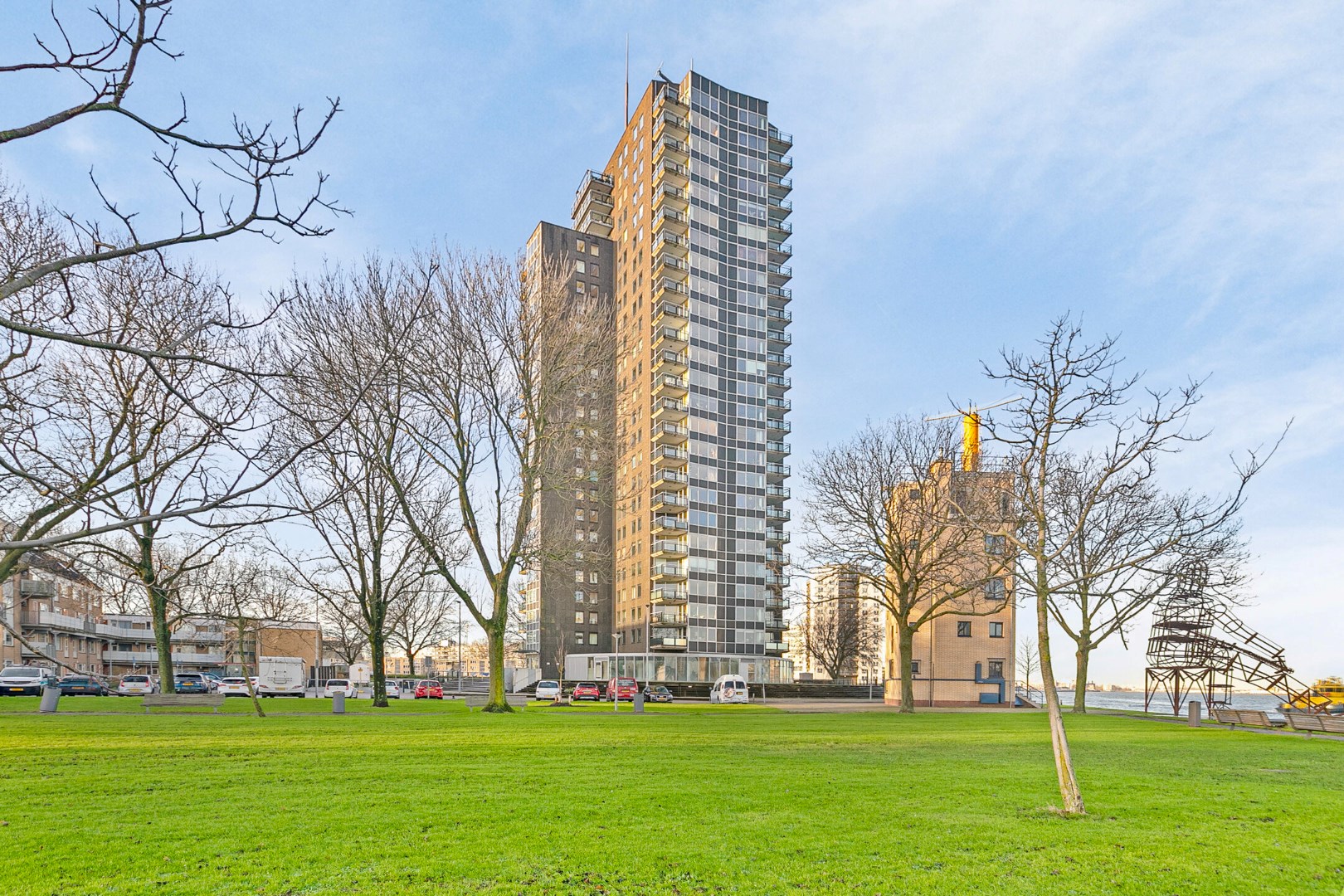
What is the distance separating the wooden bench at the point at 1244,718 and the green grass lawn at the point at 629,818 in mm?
17144

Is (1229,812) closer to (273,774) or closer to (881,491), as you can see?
(273,774)

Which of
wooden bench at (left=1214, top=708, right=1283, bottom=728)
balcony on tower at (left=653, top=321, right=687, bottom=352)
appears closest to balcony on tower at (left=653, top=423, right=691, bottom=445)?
balcony on tower at (left=653, top=321, right=687, bottom=352)

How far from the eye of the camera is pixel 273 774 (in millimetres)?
14344

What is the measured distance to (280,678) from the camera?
5806cm

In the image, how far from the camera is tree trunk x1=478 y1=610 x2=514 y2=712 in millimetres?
34531

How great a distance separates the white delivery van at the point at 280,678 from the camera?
56844 mm

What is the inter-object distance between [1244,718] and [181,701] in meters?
44.6

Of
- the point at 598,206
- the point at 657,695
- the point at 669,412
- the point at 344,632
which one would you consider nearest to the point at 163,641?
the point at 657,695

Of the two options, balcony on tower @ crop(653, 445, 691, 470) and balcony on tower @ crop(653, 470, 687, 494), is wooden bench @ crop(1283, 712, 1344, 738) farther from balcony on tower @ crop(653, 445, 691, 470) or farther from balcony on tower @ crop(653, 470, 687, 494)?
balcony on tower @ crop(653, 445, 691, 470)

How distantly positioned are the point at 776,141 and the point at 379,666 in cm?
8114

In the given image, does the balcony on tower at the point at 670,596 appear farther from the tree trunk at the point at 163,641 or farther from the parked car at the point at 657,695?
the tree trunk at the point at 163,641

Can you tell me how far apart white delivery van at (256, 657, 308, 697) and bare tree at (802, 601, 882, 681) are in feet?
159

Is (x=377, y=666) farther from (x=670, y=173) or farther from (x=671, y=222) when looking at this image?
(x=670, y=173)

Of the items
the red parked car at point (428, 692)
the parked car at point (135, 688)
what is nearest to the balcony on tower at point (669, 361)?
the red parked car at point (428, 692)
